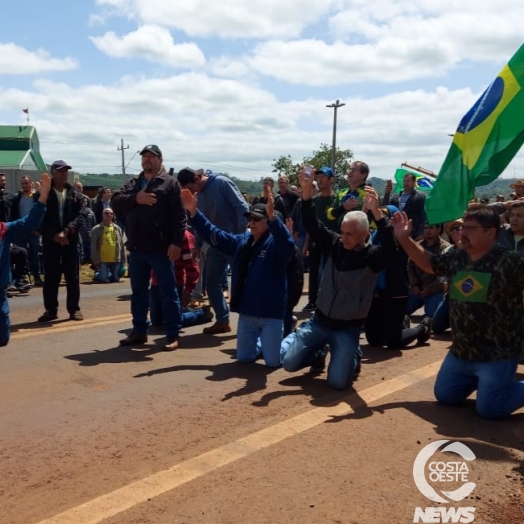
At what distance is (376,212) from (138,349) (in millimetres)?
3105

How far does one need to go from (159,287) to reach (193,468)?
3.53 m

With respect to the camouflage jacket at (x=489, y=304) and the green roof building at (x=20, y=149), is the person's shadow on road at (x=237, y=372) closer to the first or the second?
the camouflage jacket at (x=489, y=304)

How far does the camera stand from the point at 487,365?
5.21 m

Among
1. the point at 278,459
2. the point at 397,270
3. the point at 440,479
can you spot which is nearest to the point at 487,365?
the point at 440,479

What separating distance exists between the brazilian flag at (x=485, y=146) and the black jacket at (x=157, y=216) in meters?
Result: 2.58

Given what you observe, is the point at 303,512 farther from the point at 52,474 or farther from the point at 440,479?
the point at 52,474

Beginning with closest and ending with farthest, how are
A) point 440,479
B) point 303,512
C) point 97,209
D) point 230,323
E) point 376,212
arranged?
1. point 303,512
2. point 440,479
3. point 376,212
4. point 230,323
5. point 97,209

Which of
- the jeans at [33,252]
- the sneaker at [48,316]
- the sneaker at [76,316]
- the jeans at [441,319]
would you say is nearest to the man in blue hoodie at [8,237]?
the sneaker at [48,316]

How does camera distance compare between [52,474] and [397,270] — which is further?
[397,270]

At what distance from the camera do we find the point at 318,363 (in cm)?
650

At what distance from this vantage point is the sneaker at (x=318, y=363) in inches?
255

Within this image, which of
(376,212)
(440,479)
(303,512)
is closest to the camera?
(303,512)

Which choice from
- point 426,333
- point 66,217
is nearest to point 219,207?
point 66,217

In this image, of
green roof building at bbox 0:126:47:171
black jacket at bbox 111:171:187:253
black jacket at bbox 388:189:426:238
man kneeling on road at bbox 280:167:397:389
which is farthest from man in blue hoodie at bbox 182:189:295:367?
green roof building at bbox 0:126:47:171
